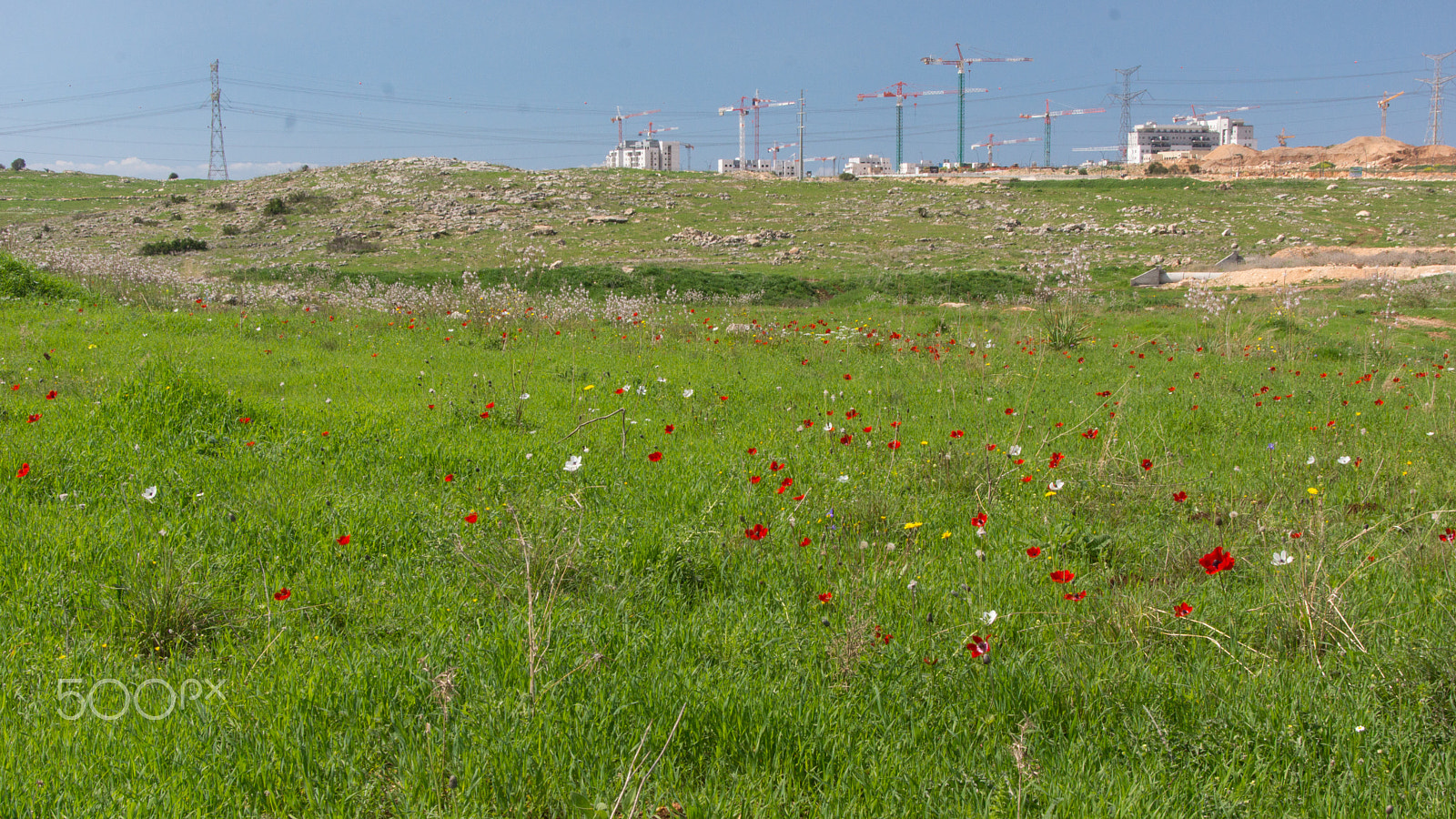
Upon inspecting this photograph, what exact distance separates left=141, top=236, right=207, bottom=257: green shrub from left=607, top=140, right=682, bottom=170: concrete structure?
13460 cm

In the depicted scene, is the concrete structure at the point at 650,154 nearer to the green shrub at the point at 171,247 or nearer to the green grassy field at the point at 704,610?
the green shrub at the point at 171,247

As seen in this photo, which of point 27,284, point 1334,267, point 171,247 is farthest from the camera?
point 171,247

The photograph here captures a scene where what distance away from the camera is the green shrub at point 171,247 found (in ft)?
107

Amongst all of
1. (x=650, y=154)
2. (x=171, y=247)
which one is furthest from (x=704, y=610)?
(x=650, y=154)

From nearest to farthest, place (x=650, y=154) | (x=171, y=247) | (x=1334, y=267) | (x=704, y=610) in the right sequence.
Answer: (x=704, y=610) → (x=1334, y=267) → (x=171, y=247) → (x=650, y=154)

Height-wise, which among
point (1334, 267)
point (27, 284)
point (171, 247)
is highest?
point (171, 247)

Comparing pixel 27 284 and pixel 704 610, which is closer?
pixel 704 610

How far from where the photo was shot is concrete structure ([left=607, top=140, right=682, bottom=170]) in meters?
169

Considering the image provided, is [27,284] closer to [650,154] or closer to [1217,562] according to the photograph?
[1217,562]

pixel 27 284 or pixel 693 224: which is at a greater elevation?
pixel 693 224

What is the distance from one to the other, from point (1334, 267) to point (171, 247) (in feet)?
139

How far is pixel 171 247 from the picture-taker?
33219mm

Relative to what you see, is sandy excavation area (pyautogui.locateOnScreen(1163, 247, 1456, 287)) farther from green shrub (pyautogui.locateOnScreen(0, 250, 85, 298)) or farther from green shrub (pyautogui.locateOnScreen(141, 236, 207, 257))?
green shrub (pyautogui.locateOnScreen(141, 236, 207, 257))

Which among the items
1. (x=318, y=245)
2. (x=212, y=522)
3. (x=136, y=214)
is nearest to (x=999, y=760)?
(x=212, y=522)
